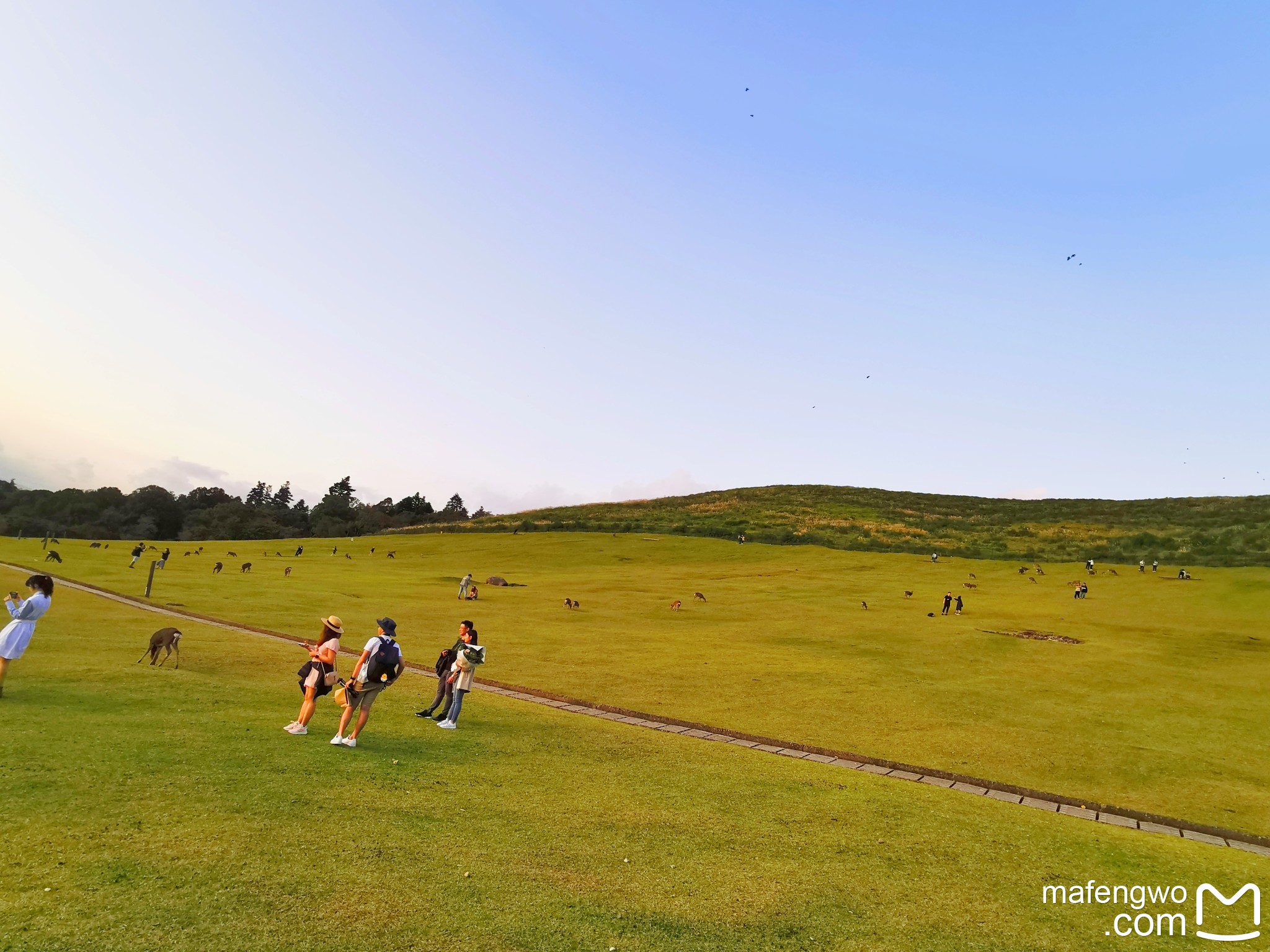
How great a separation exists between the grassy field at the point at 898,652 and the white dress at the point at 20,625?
804 centimetres

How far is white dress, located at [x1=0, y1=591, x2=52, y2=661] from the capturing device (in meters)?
13.3

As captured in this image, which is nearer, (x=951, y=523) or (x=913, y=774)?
(x=913, y=774)

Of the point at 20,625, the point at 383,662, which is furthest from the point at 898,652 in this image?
the point at 20,625

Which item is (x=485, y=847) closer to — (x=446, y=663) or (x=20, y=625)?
(x=446, y=663)

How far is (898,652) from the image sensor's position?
2917 cm

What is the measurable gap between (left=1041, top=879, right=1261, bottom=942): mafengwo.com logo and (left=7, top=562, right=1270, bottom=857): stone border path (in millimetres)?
3571

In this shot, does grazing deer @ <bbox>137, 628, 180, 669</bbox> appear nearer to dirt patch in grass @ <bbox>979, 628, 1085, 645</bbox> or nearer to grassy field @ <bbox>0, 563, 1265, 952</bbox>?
grassy field @ <bbox>0, 563, 1265, 952</bbox>

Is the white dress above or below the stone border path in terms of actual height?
above

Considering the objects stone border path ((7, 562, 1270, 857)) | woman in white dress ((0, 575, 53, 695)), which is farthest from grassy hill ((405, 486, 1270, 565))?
woman in white dress ((0, 575, 53, 695))

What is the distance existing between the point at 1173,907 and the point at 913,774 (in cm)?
626

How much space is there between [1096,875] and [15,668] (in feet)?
69.2

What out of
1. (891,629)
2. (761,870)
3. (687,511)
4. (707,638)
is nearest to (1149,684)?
(891,629)

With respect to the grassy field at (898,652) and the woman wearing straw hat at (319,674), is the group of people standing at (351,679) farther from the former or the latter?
the grassy field at (898,652)

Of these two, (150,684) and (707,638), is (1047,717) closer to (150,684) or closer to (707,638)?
(707,638)
